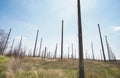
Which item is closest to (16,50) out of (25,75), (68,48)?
(25,75)

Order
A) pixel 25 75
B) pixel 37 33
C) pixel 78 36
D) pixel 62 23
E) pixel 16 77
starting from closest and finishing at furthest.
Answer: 1. pixel 16 77
2. pixel 25 75
3. pixel 78 36
4. pixel 62 23
5. pixel 37 33

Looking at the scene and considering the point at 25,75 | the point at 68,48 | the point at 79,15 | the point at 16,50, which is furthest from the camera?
the point at 68,48

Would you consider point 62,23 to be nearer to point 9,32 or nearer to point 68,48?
point 9,32

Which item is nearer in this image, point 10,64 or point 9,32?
point 10,64

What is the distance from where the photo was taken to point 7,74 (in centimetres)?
916

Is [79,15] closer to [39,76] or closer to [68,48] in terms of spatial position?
[39,76]

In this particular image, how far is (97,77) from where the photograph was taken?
11.0 metres

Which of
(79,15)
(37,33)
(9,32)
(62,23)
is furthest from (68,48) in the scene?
(79,15)

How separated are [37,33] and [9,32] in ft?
27.4

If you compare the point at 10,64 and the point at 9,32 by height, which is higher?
the point at 9,32

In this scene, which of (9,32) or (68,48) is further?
(68,48)

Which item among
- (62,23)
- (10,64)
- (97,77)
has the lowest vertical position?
(97,77)

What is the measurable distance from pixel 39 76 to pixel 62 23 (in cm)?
2121

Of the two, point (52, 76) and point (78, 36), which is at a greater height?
point (78, 36)
